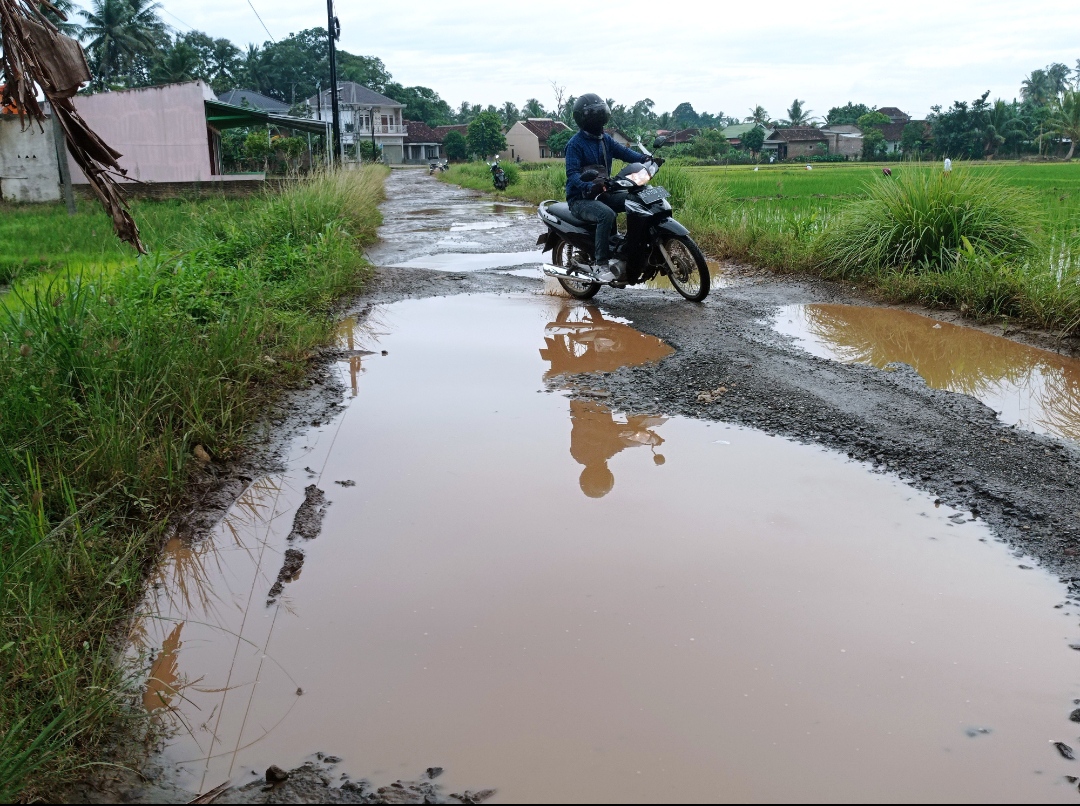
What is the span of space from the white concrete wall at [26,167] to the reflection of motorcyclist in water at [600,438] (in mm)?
20316

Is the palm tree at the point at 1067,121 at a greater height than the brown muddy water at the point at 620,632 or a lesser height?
greater

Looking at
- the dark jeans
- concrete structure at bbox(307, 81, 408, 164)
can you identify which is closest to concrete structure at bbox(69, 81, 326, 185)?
the dark jeans

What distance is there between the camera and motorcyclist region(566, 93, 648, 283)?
25.0 feet

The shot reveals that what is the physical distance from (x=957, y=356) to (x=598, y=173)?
3.30 meters

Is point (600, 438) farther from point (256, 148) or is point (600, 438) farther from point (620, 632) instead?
point (256, 148)

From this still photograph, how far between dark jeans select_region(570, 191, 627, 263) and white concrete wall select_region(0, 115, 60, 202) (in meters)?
17.8

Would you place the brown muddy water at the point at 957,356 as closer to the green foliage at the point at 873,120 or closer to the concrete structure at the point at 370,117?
the concrete structure at the point at 370,117

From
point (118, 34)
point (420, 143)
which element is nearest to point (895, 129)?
point (420, 143)

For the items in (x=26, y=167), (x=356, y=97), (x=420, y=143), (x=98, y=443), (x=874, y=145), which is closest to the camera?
(x=98, y=443)

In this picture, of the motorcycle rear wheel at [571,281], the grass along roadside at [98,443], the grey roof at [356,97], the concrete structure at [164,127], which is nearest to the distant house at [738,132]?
the grey roof at [356,97]

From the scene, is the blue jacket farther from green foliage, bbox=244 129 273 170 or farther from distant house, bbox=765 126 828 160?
distant house, bbox=765 126 828 160

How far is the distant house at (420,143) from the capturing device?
80.2 m

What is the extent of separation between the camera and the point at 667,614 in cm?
289

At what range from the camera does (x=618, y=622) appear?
9.32 ft
